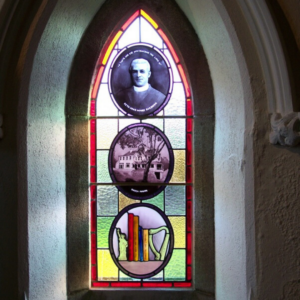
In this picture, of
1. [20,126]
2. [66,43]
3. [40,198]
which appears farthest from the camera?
[66,43]

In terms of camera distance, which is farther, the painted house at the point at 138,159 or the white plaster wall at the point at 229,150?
the painted house at the point at 138,159

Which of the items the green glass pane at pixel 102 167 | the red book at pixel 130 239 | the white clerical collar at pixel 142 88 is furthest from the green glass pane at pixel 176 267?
the white clerical collar at pixel 142 88

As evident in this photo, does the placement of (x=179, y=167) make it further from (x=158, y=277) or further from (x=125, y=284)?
(x=125, y=284)

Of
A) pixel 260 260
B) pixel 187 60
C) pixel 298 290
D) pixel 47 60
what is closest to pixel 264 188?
pixel 260 260

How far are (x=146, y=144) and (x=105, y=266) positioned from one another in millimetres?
914

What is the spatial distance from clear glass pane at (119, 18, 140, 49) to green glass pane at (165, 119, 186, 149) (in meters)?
0.62

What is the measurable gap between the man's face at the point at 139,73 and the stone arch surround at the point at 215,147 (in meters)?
0.43

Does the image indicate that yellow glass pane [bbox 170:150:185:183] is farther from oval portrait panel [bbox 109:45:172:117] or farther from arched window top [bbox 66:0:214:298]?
oval portrait panel [bbox 109:45:172:117]

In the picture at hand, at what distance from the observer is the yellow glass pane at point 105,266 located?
2.55 metres

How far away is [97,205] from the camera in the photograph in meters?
2.56

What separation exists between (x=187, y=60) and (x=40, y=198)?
4.31ft

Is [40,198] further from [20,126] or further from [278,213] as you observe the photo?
[278,213]

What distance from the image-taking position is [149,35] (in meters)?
2.54

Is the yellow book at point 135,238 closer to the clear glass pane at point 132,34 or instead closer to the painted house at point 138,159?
the painted house at point 138,159
